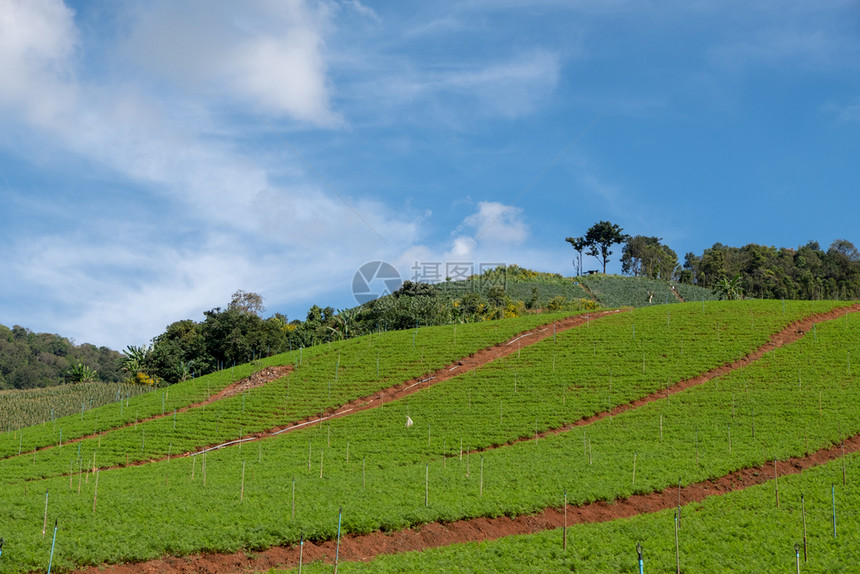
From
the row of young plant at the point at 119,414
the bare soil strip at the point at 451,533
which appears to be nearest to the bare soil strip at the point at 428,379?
the row of young plant at the point at 119,414

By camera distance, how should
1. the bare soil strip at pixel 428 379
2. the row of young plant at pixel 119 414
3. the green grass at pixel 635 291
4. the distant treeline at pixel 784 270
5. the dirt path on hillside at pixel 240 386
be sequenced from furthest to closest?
the distant treeline at pixel 784 270 → the green grass at pixel 635 291 → the dirt path on hillside at pixel 240 386 → the row of young plant at pixel 119 414 → the bare soil strip at pixel 428 379

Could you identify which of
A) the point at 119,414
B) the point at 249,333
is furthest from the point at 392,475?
the point at 249,333

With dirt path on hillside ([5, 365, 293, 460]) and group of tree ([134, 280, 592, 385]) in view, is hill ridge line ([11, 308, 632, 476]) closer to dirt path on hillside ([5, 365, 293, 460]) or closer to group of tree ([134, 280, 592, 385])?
dirt path on hillside ([5, 365, 293, 460])

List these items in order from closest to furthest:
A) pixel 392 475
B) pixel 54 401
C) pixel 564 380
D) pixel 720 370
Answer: pixel 392 475, pixel 720 370, pixel 564 380, pixel 54 401

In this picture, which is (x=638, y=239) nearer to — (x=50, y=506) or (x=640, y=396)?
(x=640, y=396)

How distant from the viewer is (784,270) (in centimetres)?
15688

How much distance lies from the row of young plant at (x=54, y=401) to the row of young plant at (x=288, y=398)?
397 inches

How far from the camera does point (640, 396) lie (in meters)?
45.5

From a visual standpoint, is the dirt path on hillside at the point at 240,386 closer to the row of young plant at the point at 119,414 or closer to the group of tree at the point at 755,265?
the row of young plant at the point at 119,414

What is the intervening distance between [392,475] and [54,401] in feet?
176

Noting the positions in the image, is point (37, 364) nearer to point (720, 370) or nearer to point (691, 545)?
point (720, 370)

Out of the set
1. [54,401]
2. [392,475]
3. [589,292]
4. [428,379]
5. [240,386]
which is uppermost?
[589,292]

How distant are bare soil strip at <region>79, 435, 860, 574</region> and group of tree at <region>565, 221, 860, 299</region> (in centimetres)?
11404

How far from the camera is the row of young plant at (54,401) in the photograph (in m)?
59.4
